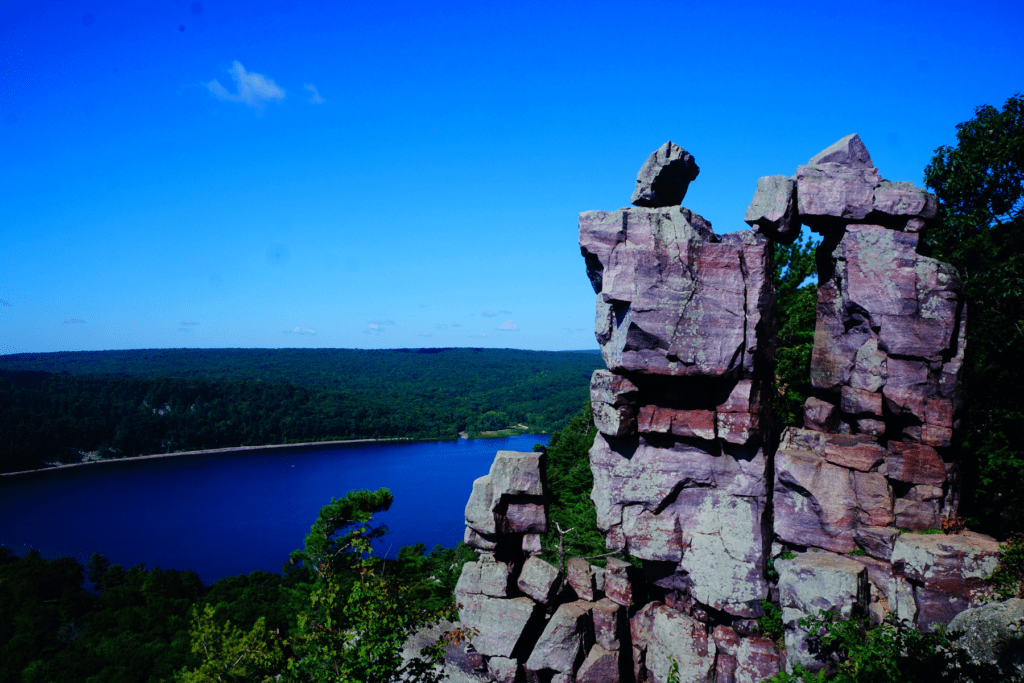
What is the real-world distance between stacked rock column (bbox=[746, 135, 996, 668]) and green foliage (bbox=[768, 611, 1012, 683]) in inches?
10.9

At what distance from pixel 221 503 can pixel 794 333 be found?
218 feet

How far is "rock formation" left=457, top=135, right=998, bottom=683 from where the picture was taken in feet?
36.0

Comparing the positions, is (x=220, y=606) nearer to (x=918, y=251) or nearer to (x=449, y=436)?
(x=918, y=251)

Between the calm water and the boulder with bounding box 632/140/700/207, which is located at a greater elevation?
the boulder with bounding box 632/140/700/207

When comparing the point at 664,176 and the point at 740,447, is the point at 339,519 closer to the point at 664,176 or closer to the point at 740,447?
the point at 740,447

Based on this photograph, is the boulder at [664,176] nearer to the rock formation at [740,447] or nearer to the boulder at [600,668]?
the rock formation at [740,447]

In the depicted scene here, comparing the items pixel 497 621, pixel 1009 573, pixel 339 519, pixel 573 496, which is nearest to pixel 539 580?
pixel 497 621

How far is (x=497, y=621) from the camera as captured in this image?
1255 centimetres

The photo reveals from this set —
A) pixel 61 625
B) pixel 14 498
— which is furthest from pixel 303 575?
pixel 14 498

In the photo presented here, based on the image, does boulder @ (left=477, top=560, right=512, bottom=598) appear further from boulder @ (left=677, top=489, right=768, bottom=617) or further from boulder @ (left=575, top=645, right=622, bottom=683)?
boulder @ (left=677, top=489, right=768, bottom=617)

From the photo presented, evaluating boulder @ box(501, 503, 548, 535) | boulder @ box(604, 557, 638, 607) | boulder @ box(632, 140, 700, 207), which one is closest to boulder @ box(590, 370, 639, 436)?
boulder @ box(501, 503, 548, 535)

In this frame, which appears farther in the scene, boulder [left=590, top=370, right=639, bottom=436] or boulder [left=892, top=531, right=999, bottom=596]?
boulder [left=590, top=370, right=639, bottom=436]

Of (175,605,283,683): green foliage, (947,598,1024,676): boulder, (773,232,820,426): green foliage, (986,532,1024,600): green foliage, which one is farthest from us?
(773,232,820,426): green foliage

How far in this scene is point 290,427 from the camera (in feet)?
300
